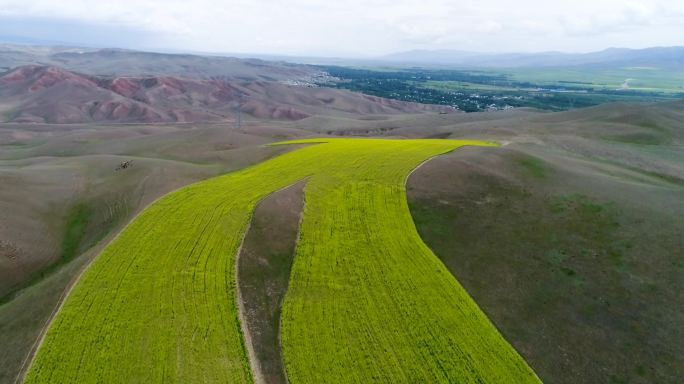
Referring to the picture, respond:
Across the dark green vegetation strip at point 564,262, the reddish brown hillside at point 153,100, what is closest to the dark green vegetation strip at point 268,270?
the dark green vegetation strip at point 564,262

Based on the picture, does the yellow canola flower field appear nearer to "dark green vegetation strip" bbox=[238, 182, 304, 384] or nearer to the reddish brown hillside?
"dark green vegetation strip" bbox=[238, 182, 304, 384]

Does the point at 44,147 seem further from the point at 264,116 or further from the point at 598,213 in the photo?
the point at 598,213

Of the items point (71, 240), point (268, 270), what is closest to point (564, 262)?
point (268, 270)

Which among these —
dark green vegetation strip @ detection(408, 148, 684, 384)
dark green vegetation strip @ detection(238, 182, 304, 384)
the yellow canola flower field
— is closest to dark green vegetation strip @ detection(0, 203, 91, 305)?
the yellow canola flower field

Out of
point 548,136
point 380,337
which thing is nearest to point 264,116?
point 548,136

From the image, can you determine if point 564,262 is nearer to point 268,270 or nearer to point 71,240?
point 268,270

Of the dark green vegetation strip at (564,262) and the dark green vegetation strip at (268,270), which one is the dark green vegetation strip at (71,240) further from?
the dark green vegetation strip at (564,262)
